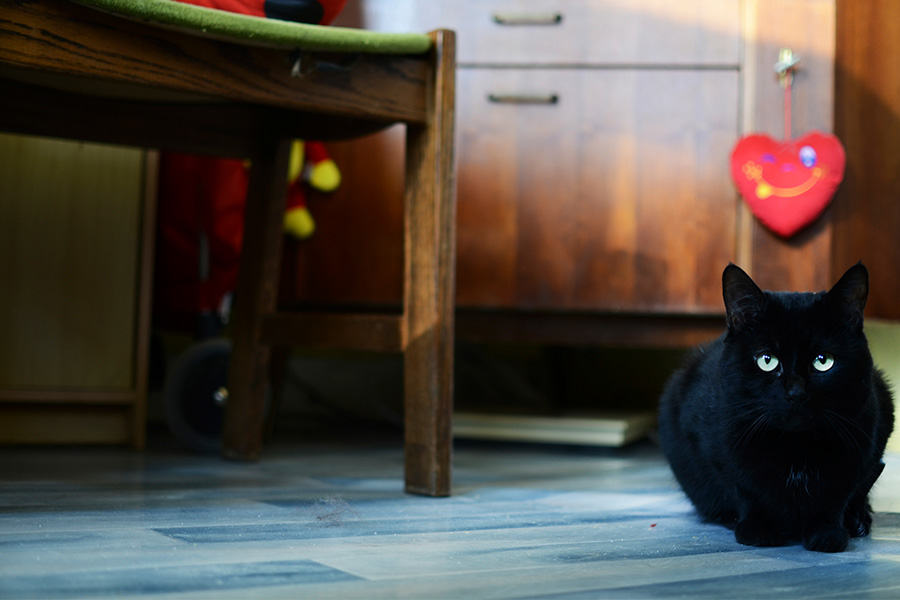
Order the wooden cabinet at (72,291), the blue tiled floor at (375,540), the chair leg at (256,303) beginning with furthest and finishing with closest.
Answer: the wooden cabinet at (72,291) → the chair leg at (256,303) → the blue tiled floor at (375,540)

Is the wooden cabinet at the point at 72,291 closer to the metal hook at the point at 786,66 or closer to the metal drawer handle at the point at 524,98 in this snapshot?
the metal drawer handle at the point at 524,98

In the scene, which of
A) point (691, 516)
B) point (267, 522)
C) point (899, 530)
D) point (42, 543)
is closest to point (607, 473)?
point (691, 516)

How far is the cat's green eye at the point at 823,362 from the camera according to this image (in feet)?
2.95

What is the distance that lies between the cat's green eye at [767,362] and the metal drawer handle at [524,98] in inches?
33.0

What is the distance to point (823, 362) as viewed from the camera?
901 millimetres

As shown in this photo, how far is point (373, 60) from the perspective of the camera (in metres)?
1.16

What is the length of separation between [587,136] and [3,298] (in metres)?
1.10

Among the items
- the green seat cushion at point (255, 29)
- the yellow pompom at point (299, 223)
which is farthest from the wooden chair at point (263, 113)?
the yellow pompom at point (299, 223)

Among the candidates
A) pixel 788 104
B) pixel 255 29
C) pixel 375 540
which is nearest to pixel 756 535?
pixel 375 540

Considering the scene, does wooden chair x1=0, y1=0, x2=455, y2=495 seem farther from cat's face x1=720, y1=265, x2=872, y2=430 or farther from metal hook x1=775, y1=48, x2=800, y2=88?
metal hook x1=775, y1=48, x2=800, y2=88

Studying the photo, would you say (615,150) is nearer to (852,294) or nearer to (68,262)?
(852,294)

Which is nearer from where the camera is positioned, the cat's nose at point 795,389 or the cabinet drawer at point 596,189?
the cat's nose at point 795,389

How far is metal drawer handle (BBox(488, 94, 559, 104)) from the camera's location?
64.2 inches

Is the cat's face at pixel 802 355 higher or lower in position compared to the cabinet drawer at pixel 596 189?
lower
